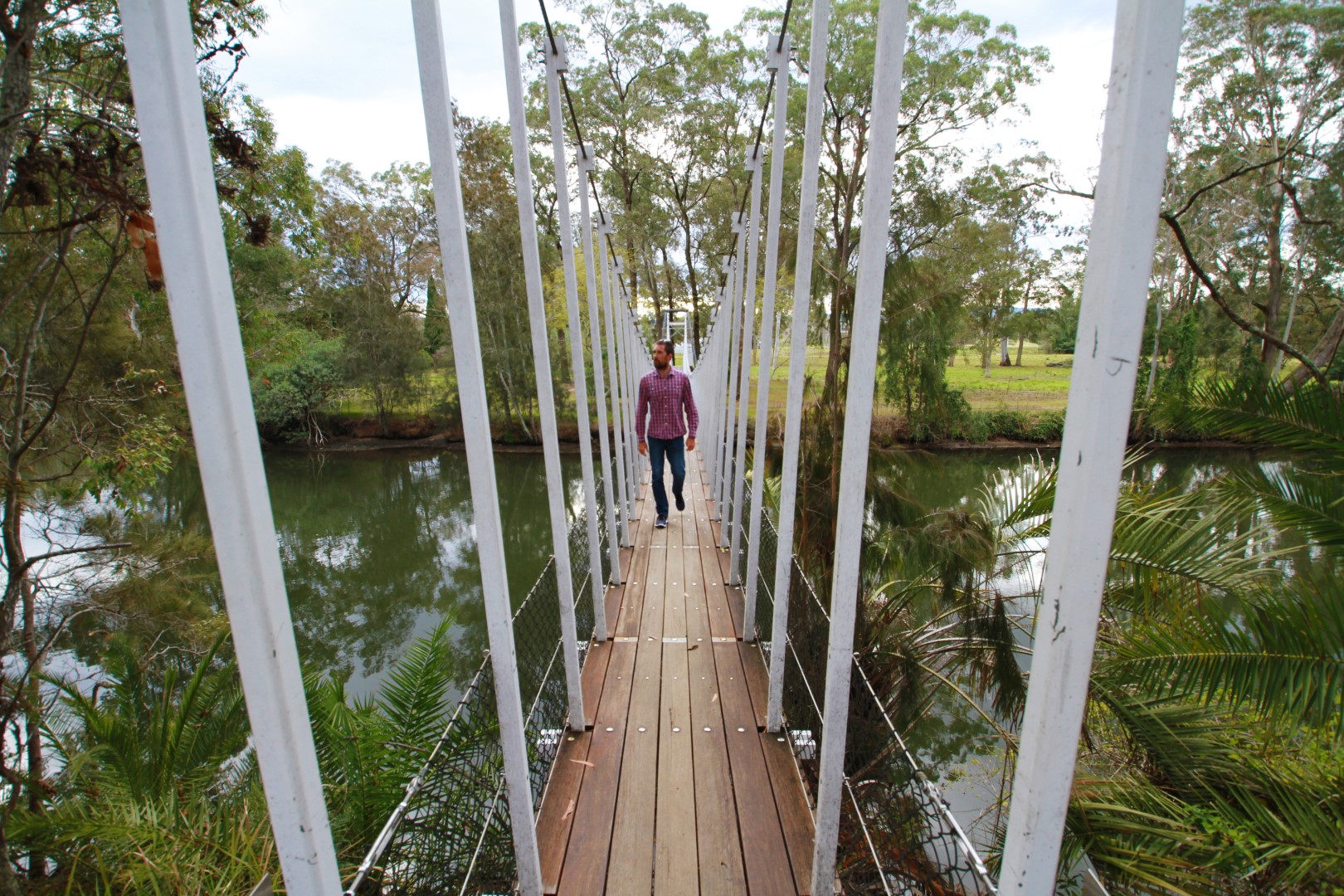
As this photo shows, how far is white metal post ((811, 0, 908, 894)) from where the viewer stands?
983mm

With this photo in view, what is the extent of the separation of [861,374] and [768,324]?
126 cm

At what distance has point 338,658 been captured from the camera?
24.8 ft

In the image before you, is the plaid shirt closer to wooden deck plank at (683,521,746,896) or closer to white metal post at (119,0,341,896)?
wooden deck plank at (683,521,746,896)

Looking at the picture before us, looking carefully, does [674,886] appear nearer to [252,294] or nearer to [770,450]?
[770,450]

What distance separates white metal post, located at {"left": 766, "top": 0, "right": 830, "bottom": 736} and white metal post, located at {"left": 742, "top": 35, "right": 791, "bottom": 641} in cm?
11

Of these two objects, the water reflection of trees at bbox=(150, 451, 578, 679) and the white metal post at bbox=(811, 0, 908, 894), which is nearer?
the white metal post at bbox=(811, 0, 908, 894)

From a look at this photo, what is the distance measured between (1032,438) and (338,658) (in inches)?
591

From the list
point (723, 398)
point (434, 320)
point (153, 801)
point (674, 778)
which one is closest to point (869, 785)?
point (674, 778)

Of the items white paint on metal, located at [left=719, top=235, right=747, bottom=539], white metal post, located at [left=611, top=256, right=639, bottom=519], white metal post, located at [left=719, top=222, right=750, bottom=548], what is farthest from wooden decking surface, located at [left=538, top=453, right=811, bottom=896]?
white metal post, located at [left=611, top=256, right=639, bottom=519]

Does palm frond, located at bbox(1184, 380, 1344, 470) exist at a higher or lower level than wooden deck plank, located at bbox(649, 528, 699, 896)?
higher

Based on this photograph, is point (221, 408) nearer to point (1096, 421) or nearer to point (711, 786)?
point (1096, 421)

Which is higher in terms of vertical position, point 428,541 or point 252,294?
point 252,294

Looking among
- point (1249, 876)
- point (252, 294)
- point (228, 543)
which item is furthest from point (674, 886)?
point (252, 294)

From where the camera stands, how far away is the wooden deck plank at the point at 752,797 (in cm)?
156
